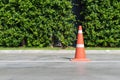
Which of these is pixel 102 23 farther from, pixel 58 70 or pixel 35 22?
pixel 58 70

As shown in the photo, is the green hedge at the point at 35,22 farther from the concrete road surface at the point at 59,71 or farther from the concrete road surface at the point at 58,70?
the concrete road surface at the point at 59,71

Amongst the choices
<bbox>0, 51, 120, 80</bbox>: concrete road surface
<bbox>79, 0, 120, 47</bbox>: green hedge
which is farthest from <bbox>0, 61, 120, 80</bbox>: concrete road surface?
<bbox>79, 0, 120, 47</bbox>: green hedge

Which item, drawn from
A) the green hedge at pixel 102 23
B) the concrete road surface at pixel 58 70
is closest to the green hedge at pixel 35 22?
the green hedge at pixel 102 23

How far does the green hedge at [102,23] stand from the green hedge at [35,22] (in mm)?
733

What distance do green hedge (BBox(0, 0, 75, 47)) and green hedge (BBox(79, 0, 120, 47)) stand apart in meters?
0.73

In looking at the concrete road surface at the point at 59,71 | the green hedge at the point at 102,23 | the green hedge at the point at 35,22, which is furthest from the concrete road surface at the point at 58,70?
the green hedge at the point at 102,23

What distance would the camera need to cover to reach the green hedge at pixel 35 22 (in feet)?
55.4

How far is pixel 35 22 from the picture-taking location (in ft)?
55.8

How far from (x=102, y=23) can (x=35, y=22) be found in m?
2.79

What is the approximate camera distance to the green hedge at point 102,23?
16.9m

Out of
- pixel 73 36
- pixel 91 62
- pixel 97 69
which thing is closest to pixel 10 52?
pixel 73 36

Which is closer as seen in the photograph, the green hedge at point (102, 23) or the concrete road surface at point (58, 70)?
the concrete road surface at point (58, 70)

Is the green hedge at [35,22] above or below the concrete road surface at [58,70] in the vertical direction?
above

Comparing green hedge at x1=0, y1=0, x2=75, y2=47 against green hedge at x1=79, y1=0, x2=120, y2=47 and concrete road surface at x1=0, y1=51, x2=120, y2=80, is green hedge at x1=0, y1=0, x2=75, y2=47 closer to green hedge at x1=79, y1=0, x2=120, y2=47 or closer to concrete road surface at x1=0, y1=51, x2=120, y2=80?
green hedge at x1=79, y1=0, x2=120, y2=47
